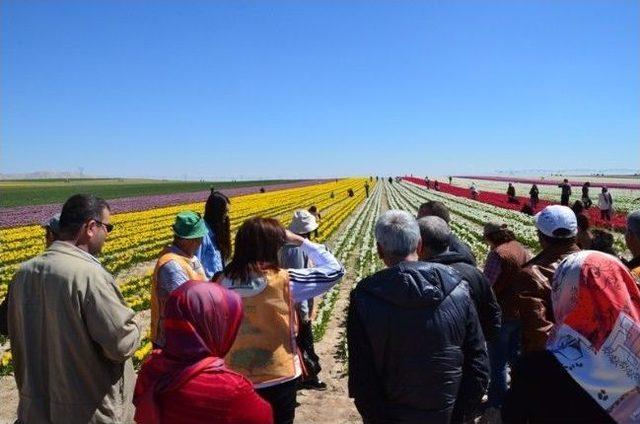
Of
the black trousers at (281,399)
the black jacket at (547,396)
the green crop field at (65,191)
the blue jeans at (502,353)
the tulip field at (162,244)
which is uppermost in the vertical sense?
the black jacket at (547,396)

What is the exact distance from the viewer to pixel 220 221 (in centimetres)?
525

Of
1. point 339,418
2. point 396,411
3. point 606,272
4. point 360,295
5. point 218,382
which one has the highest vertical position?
point 606,272

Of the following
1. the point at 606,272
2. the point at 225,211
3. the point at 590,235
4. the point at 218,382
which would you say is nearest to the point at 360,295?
the point at 218,382

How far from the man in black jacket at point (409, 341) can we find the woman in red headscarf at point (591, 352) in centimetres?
41

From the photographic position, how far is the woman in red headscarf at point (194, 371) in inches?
81.8

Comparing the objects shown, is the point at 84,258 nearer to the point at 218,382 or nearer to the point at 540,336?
the point at 218,382

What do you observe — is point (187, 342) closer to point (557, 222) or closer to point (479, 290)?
point (479, 290)

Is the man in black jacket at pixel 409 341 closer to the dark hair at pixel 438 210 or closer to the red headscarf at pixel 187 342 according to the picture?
the red headscarf at pixel 187 342

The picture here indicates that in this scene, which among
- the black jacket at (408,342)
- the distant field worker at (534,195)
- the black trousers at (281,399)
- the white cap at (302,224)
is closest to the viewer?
the black jacket at (408,342)

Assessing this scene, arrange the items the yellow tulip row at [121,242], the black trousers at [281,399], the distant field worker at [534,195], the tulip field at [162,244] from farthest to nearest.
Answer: the distant field worker at [534,195] < the yellow tulip row at [121,242] < the tulip field at [162,244] < the black trousers at [281,399]

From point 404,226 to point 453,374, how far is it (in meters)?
0.83

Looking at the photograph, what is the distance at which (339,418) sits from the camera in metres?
5.36

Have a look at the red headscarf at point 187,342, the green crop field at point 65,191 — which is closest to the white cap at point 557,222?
the red headscarf at point 187,342

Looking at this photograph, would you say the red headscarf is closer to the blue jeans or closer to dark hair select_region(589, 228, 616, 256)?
the blue jeans
